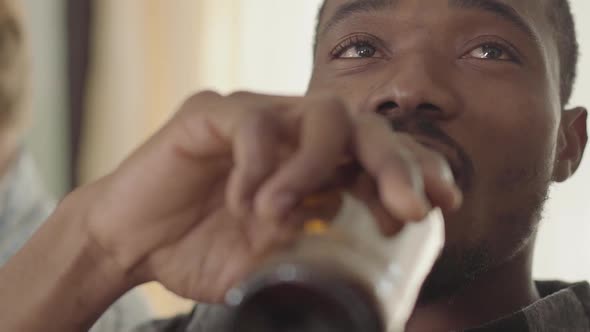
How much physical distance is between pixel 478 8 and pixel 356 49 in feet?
0.47

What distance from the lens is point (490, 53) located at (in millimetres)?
831

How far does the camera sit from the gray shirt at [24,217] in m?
1.04

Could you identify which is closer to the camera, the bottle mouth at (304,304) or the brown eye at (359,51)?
the bottle mouth at (304,304)

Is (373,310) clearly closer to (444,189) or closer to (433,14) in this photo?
(444,189)

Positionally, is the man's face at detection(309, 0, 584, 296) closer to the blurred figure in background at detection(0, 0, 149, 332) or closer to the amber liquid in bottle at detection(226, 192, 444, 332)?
the amber liquid in bottle at detection(226, 192, 444, 332)

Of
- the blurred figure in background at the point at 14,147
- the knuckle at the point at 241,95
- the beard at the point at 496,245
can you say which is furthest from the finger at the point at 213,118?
the blurred figure in background at the point at 14,147

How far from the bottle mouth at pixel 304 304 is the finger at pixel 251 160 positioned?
3.4 inches

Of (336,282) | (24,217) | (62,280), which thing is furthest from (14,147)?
(336,282)

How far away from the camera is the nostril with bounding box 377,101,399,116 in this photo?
708mm

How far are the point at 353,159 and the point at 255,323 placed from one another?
145 mm

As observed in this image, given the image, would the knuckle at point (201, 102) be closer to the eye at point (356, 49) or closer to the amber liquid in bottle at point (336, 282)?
the amber liquid in bottle at point (336, 282)

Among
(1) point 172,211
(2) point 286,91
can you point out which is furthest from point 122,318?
(2) point 286,91

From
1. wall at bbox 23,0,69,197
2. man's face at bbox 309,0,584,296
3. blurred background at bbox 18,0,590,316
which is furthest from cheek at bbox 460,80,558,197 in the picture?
wall at bbox 23,0,69,197

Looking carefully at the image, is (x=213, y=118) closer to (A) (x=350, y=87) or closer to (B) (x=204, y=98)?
(B) (x=204, y=98)
